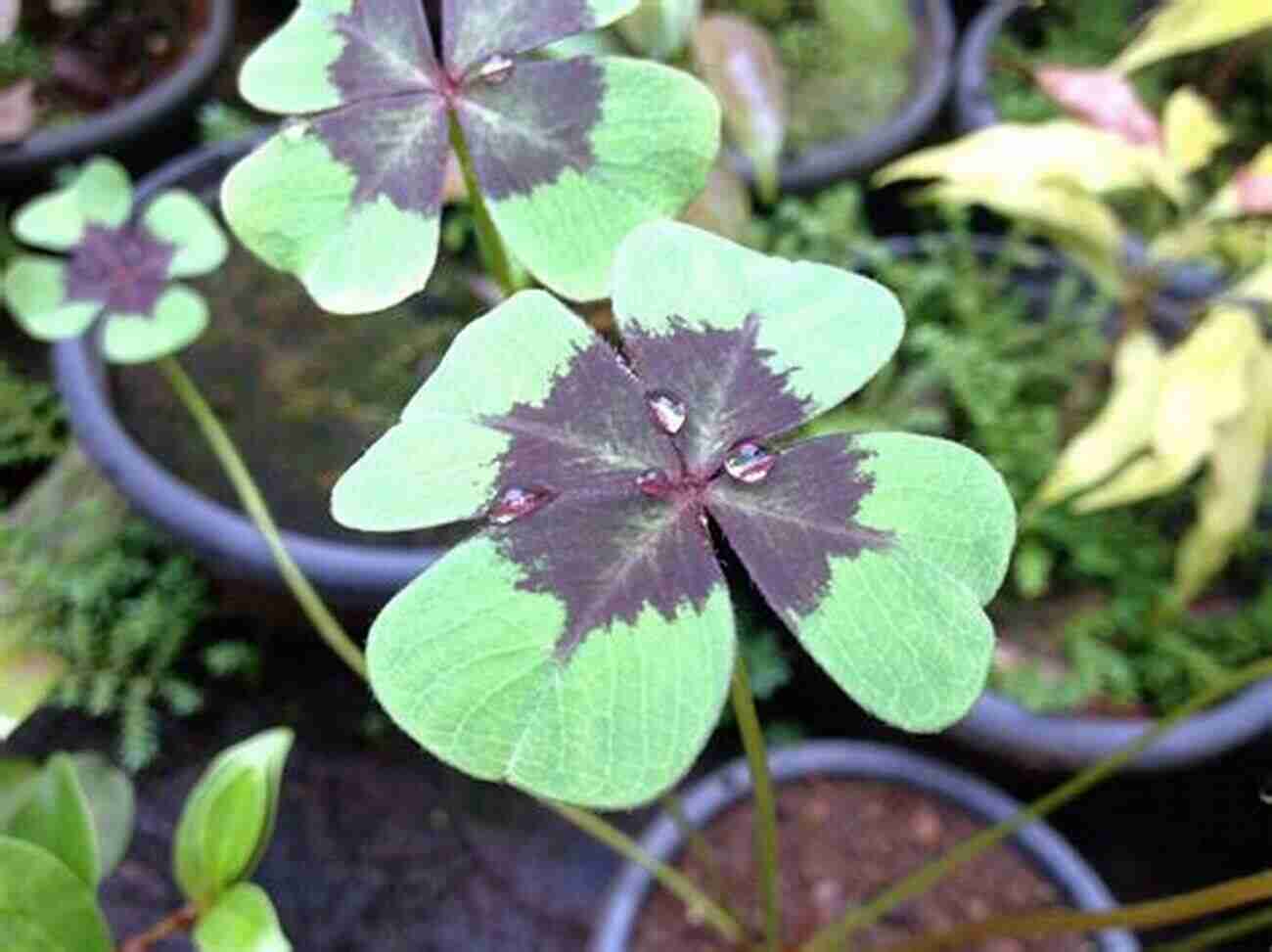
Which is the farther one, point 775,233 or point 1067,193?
point 775,233

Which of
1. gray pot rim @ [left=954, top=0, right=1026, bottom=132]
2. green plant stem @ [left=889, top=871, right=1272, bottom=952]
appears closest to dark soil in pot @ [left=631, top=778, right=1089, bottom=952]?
green plant stem @ [left=889, top=871, right=1272, bottom=952]

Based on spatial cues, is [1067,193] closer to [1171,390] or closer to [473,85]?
[1171,390]

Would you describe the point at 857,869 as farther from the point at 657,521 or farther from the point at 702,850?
the point at 657,521

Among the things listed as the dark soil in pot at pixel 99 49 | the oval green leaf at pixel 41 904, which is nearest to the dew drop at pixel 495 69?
the oval green leaf at pixel 41 904

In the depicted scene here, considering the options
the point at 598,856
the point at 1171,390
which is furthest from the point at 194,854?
the point at 1171,390

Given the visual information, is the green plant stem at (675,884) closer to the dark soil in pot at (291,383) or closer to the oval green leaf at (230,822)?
the oval green leaf at (230,822)

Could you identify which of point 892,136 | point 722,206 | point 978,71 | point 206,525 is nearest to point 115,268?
point 206,525
